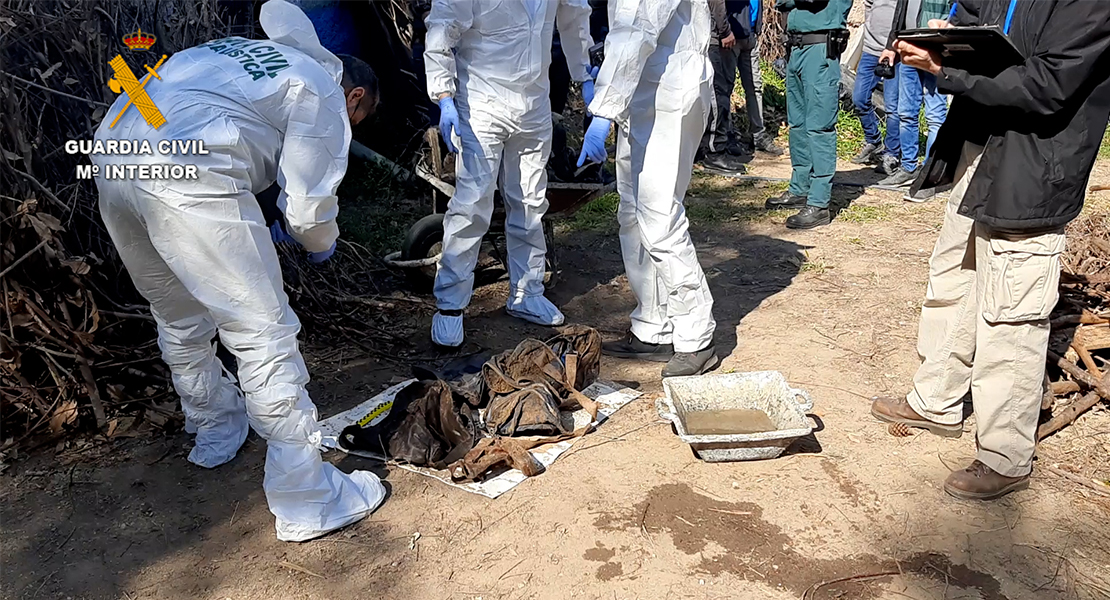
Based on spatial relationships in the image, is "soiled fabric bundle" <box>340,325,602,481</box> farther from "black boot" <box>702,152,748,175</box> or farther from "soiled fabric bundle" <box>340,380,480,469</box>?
"black boot" <box>702,152,748,175</box>

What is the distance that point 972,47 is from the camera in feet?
8.77

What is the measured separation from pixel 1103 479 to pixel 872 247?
2.80 m

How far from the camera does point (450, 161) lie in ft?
16.0

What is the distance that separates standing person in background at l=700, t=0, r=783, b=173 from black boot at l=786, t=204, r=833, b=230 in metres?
1.64

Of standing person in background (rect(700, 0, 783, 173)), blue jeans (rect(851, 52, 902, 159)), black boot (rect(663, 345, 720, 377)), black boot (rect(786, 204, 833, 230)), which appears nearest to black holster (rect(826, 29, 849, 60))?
black boot (rect(786, 204, 833, 230))

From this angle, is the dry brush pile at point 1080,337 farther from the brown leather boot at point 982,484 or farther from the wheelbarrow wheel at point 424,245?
the wheelbarrow wheel at point 424,245

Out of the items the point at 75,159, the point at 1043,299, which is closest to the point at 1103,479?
the point at 1043,299

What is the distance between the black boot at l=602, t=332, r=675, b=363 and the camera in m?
4.16

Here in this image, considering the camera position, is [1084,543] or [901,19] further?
[901,19]

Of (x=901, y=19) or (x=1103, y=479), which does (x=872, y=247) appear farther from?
(x=1103, y=479)

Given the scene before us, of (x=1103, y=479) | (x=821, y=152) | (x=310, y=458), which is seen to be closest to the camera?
(x=310, y=458)

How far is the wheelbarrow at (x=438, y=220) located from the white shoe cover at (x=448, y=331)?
1.73 ft

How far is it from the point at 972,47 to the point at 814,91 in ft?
11.5

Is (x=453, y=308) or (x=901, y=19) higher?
(x=901, y=19)
